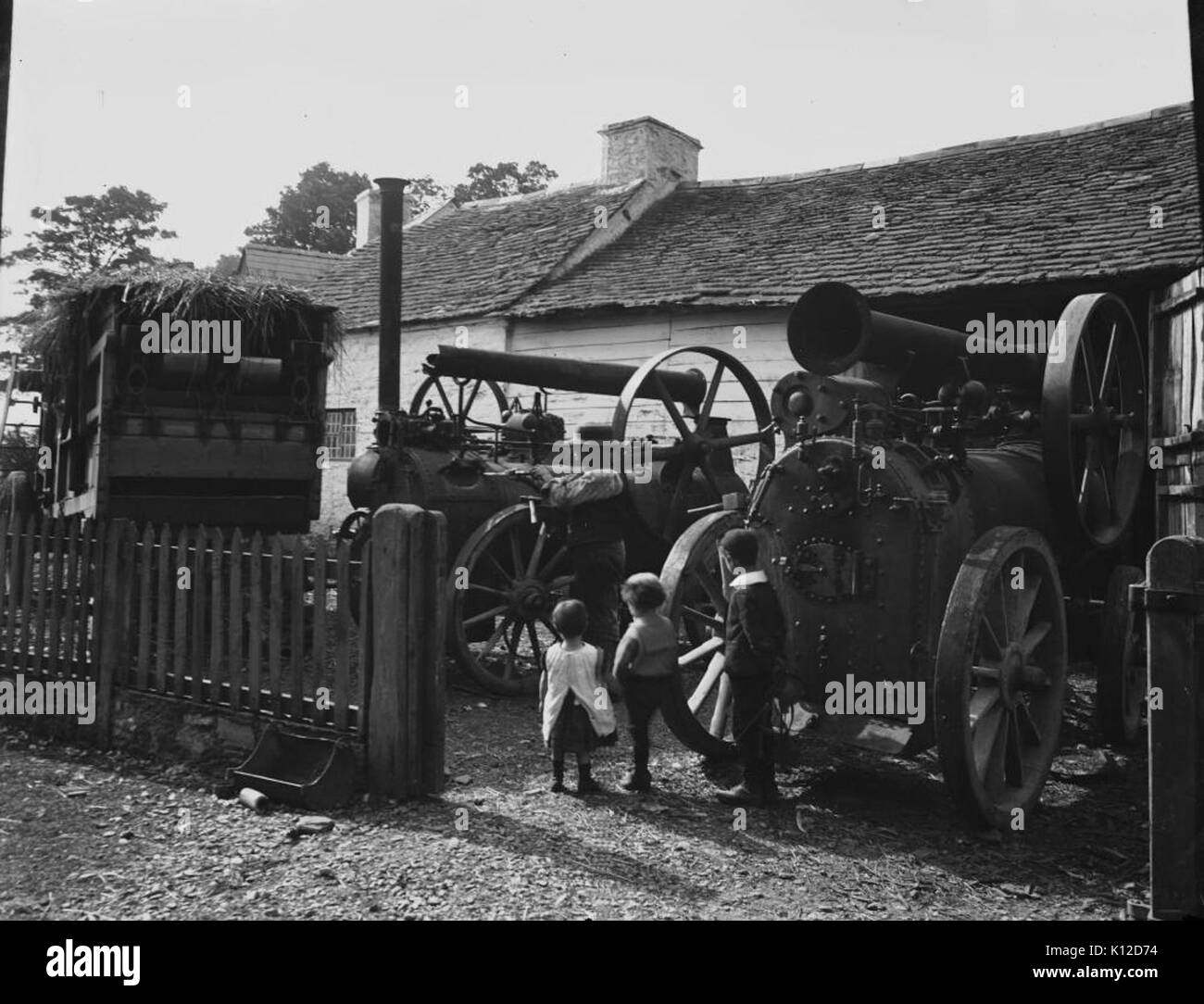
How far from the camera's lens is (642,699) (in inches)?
208

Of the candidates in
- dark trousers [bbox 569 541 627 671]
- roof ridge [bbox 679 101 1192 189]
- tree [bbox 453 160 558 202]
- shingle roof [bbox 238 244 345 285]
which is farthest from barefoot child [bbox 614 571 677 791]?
tree [bbox 453 160 558 202]

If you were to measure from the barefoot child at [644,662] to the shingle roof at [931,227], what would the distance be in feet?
20.9

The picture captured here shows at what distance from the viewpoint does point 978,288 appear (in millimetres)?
10484

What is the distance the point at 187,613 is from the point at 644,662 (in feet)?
8.60

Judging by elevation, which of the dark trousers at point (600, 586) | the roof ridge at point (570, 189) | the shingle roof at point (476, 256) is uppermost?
the roof ridge at point (570, 189)

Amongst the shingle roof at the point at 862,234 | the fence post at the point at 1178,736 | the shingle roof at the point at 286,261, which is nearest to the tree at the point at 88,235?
the shingle roof at the point at 286,261

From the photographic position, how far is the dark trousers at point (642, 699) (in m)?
5.26

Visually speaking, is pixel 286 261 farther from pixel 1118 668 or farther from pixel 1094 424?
pixel 1118 668

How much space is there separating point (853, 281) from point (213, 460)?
669 centimetres

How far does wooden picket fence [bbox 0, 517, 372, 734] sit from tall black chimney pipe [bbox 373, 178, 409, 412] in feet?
14.4

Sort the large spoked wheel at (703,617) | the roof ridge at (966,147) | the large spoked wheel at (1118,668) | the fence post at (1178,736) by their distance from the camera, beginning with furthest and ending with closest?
the roof ridge at (966,147) < the large spoked wheel at (1118,668) < the large spoked wheel at (703,617) < the fence post at (1178,736)

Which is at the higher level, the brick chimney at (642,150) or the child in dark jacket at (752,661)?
the brick chimney at (642,150)

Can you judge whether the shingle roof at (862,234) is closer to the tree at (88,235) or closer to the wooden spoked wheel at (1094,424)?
the wooden spoked wheel at (1094,424)

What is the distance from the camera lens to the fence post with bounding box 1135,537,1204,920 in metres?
3.23
